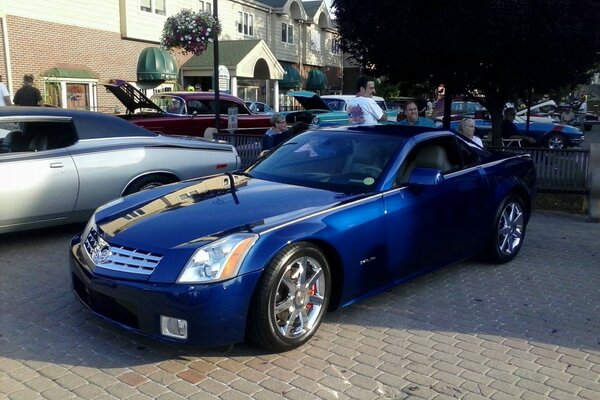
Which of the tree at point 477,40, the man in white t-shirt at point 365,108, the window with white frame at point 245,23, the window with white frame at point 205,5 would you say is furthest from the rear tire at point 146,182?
the window with white frame at point 245,23

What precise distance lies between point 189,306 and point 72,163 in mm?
3489

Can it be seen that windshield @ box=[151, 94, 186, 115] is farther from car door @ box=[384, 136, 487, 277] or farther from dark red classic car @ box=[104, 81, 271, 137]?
car door @ box=[384, 136, 487, 277]

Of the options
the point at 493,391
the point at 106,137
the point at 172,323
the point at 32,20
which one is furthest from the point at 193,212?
the point at 32,20

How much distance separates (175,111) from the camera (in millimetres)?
13266

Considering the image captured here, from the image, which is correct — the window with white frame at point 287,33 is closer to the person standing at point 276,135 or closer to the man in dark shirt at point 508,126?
the man in dark shirt at point 508,126

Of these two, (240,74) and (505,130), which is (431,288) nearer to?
(505,130)

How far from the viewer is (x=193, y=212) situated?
4035 mm

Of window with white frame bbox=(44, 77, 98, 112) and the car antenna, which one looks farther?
window with white frame bbox=(44, 77, 98, 112)

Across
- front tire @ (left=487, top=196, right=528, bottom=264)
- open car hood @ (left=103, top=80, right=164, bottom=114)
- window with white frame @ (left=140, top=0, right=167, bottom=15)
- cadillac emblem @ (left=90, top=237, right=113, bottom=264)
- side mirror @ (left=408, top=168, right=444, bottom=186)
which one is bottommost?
front tire @ (left=487, top=196, right=528, bottom=264)

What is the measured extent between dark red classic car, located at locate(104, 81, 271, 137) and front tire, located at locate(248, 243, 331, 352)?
28.6 ft

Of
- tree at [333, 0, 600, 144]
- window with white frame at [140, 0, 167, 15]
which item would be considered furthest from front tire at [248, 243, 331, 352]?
window with white frame at [140, 0, 167, 15]

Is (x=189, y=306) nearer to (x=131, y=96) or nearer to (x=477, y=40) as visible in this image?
(x=477, y=40)

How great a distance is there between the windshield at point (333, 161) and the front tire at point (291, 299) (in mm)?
855

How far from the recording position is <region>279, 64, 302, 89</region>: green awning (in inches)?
1406
